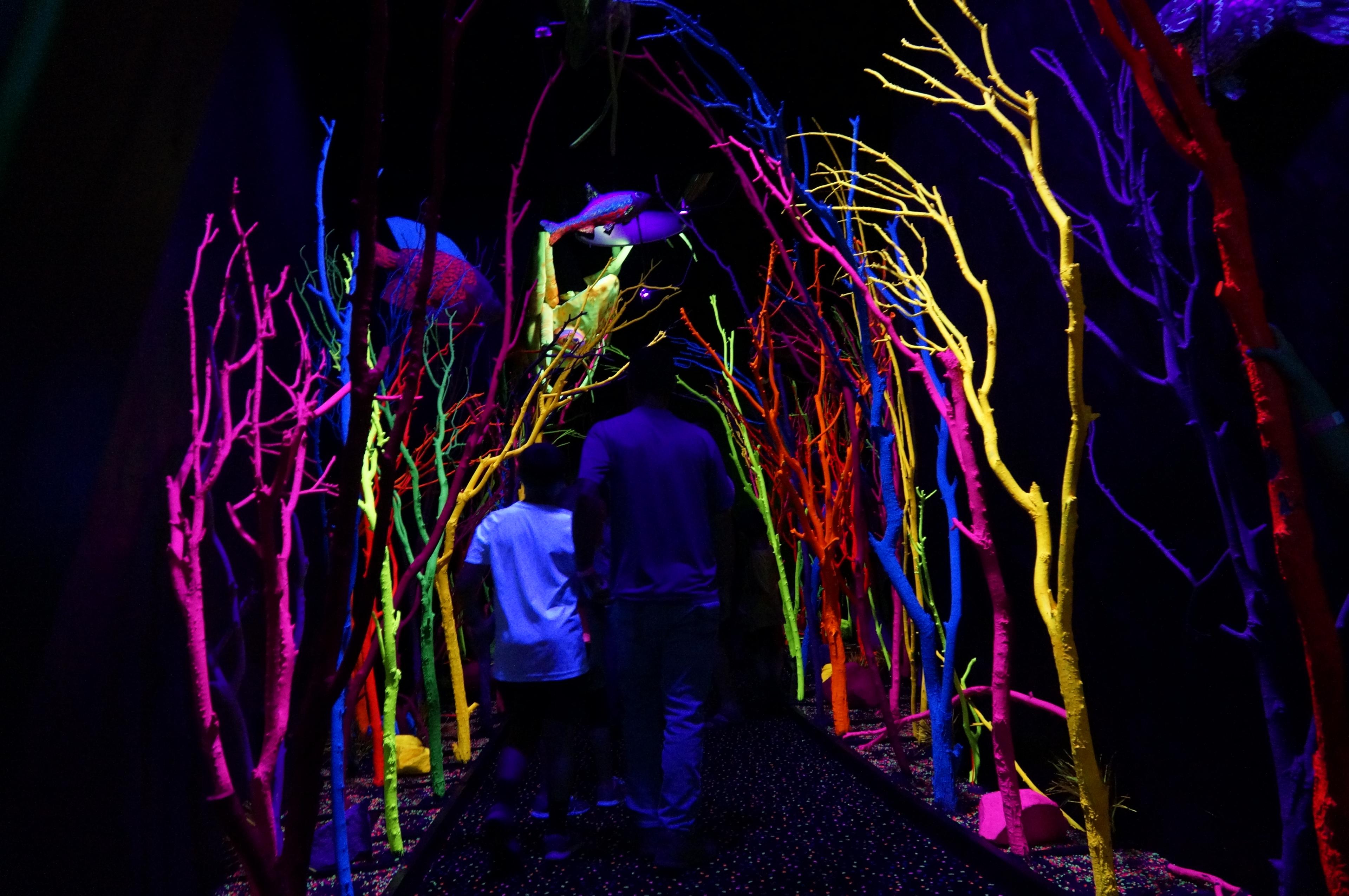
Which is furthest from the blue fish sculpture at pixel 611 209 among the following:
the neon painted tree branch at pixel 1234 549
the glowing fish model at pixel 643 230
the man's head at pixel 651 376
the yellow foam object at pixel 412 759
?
the yellow foam object at pixel 412 759

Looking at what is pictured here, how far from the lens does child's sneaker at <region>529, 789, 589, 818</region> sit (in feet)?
10.8

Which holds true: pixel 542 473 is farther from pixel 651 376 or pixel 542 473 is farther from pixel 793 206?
pixel 793 206

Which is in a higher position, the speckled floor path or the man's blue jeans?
the man's blue jeans

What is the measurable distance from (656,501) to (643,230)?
2954 millimetres

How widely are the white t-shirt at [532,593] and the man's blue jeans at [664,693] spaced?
248 millimetres

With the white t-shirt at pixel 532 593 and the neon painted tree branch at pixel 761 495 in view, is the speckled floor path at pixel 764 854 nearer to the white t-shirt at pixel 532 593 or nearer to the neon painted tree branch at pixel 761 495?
the white t-shirt at pixel 532 593

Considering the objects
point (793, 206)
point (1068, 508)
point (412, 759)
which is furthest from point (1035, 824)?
point (412, 759)

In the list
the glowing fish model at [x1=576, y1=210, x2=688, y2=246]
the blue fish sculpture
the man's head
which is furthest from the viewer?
the glowing fish model at [x1=576, y1=210, x2=688, y2=246]

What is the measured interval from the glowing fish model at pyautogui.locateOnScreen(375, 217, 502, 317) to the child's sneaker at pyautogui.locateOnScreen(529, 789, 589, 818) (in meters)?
2.04

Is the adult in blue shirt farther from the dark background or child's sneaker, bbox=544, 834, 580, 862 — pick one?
the dark background

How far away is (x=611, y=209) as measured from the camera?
15.7ft

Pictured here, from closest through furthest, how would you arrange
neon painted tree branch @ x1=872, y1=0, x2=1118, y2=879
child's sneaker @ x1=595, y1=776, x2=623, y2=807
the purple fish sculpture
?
1. the purple fish sculpture
2. neon painted tree branch @ x1=872, y1=0, x2=1118, y2=879
3. child's sneaker @ x1=595, y1=776, x2=623, y2=807

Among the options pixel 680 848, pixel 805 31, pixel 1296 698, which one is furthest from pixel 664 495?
pixel 805 31

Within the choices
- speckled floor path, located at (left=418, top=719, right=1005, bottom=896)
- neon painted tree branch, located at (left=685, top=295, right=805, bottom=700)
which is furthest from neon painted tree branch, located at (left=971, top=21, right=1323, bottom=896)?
neon painted tree branch, located at (left=685, top=295, right=805, bottom=700)
